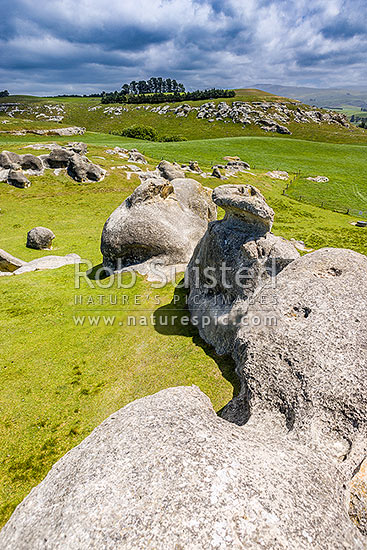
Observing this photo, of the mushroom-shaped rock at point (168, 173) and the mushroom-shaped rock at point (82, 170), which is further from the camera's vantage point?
the mushroom-shaped rock at point (82, 170)

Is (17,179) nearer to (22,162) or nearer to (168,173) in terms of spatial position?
(22,162)

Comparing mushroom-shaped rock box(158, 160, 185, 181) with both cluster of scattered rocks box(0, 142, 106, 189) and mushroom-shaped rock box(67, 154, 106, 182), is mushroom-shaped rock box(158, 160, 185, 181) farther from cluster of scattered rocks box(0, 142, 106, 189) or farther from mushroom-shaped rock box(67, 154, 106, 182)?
mushroom-shaped rock box(67, 154, 106, 182)

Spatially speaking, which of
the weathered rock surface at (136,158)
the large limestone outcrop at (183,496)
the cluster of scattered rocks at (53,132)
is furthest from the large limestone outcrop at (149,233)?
the cluster of scattered rocks at (53,132)

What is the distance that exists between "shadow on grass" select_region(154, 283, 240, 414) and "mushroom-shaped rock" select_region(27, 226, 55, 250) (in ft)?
47.1

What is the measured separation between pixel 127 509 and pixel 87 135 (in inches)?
4310

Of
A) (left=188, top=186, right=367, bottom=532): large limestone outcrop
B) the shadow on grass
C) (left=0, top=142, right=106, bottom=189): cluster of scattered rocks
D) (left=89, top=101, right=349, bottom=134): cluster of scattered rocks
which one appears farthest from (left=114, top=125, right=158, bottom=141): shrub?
(left=188, top=186, right=367, bottom=532): large limestone outcrop

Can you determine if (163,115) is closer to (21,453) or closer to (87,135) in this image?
(87,135)

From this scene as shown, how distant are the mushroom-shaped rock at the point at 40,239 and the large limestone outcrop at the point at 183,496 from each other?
2340 cm

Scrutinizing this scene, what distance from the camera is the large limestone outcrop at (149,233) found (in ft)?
67.7

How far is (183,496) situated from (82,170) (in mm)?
46999

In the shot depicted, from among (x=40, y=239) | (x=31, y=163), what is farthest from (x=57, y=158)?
(x=40, y=239)

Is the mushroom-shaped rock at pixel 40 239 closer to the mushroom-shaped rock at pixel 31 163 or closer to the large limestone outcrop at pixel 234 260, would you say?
the large limestone outcrop at pixel 234 260

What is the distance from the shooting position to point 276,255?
1264 cm

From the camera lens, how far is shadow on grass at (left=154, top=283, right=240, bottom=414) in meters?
12.5
